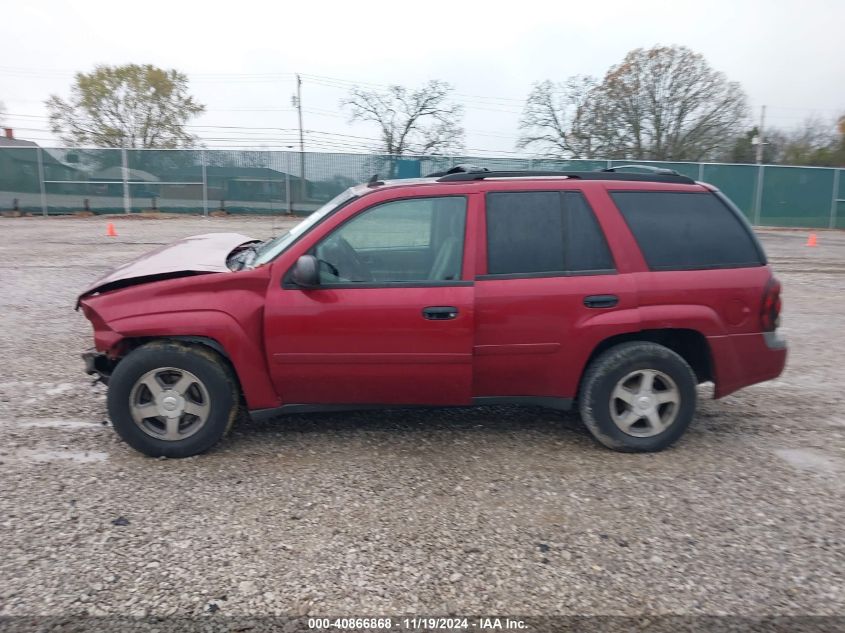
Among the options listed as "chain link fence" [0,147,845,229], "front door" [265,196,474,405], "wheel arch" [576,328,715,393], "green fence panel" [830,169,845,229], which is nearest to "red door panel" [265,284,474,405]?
"front door" [265,196,474,405]

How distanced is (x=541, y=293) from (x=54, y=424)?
3.48 meters

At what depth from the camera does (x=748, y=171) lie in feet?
83.1

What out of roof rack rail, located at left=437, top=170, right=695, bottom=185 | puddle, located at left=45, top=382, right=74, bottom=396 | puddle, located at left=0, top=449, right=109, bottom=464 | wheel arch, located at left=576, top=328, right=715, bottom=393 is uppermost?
roof rack rail, located at left=437, top=170, right=695, bottom=185

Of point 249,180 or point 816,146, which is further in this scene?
point 816,146

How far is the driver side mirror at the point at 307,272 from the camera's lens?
3910 mm

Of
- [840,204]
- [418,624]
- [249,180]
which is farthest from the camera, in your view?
[840,204]

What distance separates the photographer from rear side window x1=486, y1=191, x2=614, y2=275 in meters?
4.15

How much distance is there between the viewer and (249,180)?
2472cm

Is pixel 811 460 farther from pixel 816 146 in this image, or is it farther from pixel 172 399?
pixel 816 146

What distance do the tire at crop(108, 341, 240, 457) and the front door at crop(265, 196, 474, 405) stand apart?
0.38m

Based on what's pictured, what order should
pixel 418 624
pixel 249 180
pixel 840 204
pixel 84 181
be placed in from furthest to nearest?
pixel 840 204 < pixel 249 180 < pixel 84 181 < pixel 418 624

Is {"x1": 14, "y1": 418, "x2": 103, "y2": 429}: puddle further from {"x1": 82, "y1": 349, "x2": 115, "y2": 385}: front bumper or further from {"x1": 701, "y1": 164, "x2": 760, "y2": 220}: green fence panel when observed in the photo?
{"x1": 701, "y1": 164, "x2": 760, "y2": 220}: green fence panel

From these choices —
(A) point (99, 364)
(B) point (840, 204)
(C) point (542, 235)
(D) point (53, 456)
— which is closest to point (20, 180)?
(A) point (99, 364)

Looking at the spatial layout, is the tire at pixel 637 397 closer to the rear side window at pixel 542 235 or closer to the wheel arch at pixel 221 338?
the rear side window at pixel 542 235
